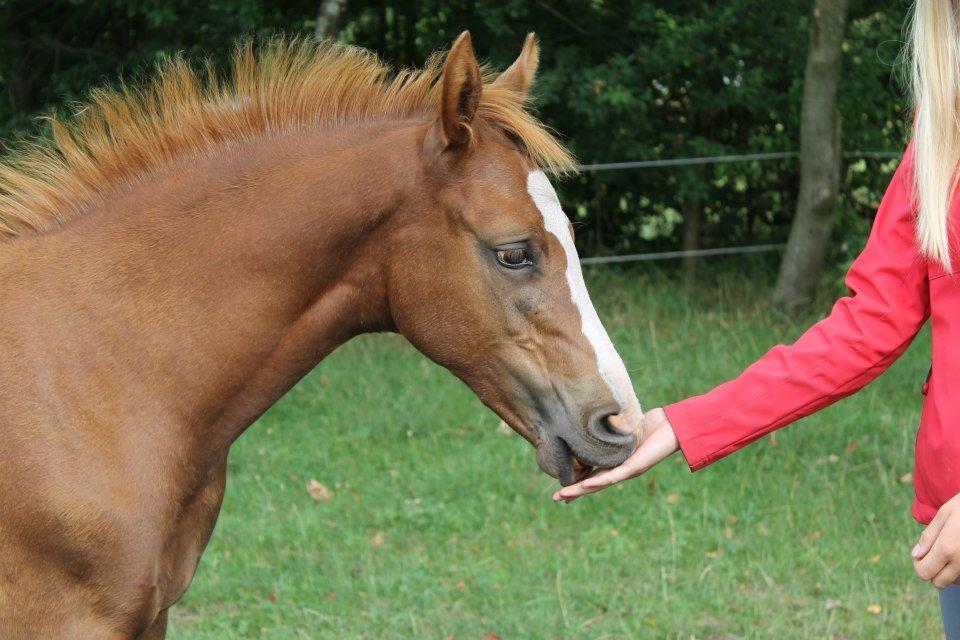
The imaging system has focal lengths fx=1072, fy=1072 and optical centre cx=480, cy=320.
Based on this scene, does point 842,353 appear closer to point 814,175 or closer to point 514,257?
point 514,257

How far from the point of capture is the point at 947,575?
1.84 metres

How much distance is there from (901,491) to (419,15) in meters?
5.63

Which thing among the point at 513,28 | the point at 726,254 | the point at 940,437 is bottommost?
the point at 726,254

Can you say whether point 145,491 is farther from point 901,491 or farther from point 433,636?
point 901,491

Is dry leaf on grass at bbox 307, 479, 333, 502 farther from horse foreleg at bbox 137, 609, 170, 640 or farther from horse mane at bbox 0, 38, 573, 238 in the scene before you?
horse mane at bbox 0, 38, 573, 238

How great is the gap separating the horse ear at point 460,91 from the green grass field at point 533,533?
2.24m

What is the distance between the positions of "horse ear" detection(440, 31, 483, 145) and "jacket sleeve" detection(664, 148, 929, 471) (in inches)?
30.2

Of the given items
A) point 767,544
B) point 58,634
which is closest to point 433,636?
point 767,544

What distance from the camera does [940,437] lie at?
6.55ft

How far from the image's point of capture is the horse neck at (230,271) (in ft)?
7.71

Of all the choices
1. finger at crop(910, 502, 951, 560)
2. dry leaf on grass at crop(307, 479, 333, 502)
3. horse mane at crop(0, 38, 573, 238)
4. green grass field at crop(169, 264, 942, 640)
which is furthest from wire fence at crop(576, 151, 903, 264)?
finger at crop(910, 502, 951, 560)

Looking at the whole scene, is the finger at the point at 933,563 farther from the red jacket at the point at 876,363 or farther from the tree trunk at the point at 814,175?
the tree trunk at the point at 814,175

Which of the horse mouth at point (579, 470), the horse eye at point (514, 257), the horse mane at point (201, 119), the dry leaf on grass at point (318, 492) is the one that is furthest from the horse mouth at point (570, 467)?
the dry leaf on grass at point (318, 492)

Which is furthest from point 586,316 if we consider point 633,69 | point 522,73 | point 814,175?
point 633,69
